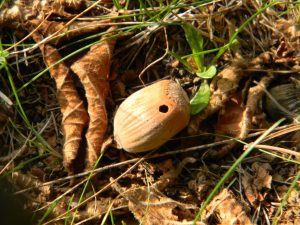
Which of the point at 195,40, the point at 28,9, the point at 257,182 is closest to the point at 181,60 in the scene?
the point at 195,40

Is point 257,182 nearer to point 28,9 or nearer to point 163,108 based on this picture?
point 163,108

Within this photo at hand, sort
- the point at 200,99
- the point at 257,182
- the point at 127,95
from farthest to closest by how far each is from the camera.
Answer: the point at 127,95, the point at 200,99, the point at 257,182

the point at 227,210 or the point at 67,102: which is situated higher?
the point at 67,102

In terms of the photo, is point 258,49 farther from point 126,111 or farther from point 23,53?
point 23,53

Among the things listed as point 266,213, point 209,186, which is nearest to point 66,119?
point 209,186

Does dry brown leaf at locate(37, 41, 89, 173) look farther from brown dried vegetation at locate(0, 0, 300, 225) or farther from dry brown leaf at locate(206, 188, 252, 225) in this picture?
dry brown leaf at locate(206, 188, 252, 225)

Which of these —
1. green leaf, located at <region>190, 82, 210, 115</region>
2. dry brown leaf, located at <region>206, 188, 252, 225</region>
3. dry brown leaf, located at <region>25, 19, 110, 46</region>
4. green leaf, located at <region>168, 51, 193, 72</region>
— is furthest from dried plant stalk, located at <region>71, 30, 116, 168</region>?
dry brown leaf, located at <region>206, 188, 252, 225</region>
